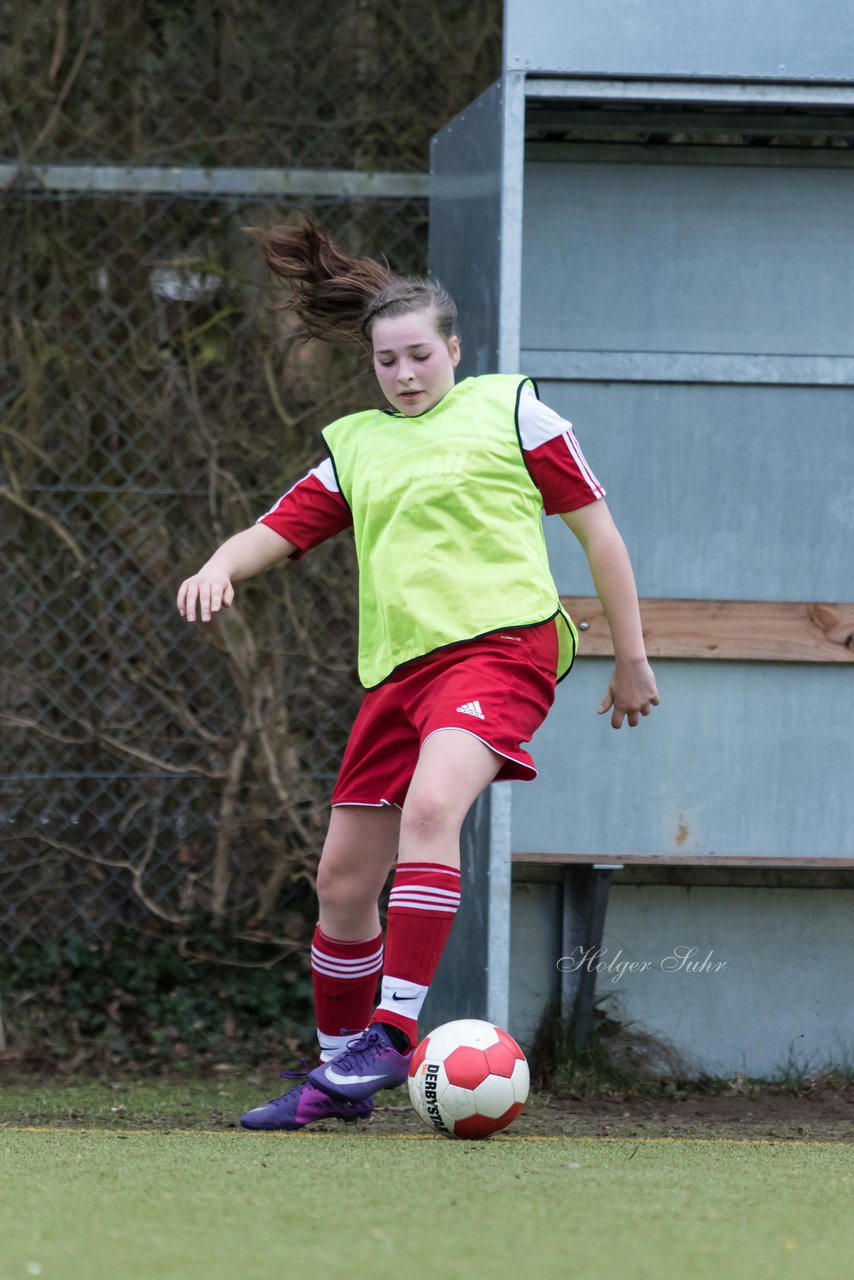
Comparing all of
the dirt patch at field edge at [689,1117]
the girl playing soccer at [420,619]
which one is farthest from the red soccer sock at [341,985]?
the dirt patch at field edge at [689,1117]

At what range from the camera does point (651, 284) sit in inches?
182

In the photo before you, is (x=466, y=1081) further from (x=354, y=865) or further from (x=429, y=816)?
(x=354, y=865)

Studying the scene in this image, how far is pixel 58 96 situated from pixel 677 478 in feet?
7.26

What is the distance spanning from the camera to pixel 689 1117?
412 cm

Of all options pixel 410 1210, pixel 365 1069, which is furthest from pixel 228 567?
pixel 410 1210

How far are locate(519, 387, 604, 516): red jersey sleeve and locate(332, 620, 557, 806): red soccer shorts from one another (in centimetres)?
26

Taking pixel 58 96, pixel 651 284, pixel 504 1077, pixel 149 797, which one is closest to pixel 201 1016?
pixel 149 797

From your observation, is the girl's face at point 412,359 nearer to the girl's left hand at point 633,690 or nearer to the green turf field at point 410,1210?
the girl's left hand at point 633,690

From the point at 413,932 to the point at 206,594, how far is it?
75cm

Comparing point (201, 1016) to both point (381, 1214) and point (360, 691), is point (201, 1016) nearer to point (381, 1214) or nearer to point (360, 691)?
point (360, 691)

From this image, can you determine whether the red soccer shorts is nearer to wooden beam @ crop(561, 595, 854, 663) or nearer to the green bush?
wooden beam @ crop(561, 595, 854, 663)

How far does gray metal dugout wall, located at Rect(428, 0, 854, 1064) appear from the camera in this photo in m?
4.52

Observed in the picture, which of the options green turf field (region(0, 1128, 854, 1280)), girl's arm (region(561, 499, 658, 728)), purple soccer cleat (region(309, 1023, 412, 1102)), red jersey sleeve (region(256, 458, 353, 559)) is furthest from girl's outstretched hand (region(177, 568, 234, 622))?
green turf field (region(0, 1128, 854, 1280))

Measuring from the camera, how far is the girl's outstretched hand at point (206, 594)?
3234 mm
